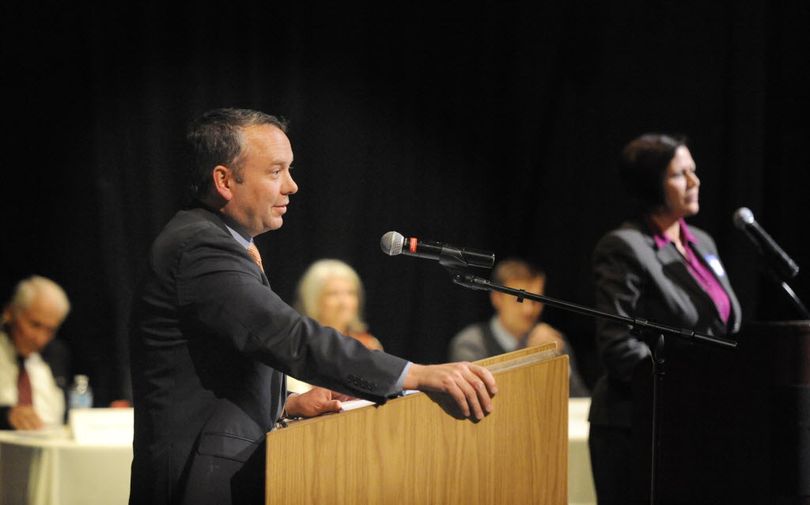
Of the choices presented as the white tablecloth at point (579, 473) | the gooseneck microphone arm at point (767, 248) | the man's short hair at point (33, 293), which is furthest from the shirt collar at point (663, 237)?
the man's short hair at point (33, 293)

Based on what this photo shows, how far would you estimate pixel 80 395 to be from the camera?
550 centimetres

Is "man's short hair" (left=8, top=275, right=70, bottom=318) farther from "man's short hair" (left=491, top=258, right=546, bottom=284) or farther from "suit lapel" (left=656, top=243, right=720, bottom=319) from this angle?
"suit lapel" (left=656, top=243, right=720, bottom=319)

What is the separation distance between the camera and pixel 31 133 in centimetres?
591

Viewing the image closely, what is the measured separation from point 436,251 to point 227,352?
0.49 m

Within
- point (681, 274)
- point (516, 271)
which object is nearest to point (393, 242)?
point (681, 274)

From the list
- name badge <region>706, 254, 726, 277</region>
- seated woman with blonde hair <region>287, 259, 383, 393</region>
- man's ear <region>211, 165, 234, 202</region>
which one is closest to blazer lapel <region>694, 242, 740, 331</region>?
name badge <region>706, 254, 726, 277</region>

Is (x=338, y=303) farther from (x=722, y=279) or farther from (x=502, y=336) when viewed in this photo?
(x=722, y=279)

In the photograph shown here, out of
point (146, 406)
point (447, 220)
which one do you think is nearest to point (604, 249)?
point (146, 406)

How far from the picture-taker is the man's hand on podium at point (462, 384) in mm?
1979

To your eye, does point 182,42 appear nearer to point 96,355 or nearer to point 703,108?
point 96,355

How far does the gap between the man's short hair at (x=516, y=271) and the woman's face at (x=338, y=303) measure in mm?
963

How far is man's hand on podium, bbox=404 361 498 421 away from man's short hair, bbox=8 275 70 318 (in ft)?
13.9

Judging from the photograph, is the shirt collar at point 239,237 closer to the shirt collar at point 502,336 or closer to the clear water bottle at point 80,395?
the clear water bottle at point 80,395

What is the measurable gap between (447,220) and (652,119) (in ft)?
4.56
